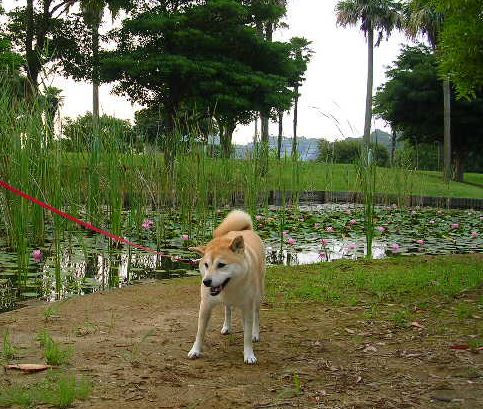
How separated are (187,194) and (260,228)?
5.89ft

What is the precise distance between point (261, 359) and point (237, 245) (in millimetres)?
822

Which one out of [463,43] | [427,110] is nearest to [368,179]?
[463,43]

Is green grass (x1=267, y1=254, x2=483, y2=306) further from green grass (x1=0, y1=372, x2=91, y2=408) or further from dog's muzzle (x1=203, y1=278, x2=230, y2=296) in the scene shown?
green grass (x1=0, y1=372, x2=91, y2=408)

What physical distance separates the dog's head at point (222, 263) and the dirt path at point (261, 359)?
0.56m

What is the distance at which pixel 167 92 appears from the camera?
2327cm

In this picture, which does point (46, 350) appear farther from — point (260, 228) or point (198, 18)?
point (198, 18)

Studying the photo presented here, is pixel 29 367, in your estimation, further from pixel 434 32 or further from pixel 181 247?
pixel 434 32

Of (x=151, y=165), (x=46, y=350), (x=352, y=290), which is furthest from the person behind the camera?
(x=151, y=165)

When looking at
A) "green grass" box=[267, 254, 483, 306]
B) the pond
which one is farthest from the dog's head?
the pond

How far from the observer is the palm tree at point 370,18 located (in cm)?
3262

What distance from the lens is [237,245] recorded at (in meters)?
3.77

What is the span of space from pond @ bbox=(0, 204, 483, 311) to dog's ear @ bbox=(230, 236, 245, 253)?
2248mm

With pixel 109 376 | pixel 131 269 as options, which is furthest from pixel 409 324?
pixel 131 269

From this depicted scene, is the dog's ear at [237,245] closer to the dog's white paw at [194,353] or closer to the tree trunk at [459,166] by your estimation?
the dog's white paw at [194,353]
